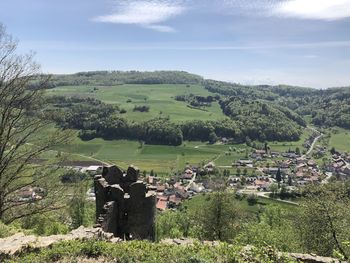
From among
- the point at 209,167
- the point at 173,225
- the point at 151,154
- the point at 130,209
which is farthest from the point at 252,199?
the point at 130,209

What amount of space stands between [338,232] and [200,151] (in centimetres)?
13637

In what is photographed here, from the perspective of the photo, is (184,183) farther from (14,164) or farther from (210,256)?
(210,256)

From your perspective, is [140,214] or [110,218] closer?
[110,218]

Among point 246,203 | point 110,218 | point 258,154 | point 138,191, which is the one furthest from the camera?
point 258,154

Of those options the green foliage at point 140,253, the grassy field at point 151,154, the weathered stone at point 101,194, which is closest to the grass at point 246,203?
the grassy field at point 151,154

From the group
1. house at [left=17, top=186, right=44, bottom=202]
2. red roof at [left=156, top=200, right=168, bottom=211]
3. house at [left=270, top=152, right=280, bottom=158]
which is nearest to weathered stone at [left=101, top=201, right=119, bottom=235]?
house at [left=17, top=186, right=44, bottom=202]

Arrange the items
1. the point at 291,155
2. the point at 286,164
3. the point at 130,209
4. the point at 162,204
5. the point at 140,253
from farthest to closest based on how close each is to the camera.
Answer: the point at 291,155 < the point at 286,164 < the point at 162,204 < the point at 130,209 < the point at 140,253

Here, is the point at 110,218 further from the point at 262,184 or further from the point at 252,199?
the point at 262,184

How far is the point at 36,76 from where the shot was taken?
81.1 ft

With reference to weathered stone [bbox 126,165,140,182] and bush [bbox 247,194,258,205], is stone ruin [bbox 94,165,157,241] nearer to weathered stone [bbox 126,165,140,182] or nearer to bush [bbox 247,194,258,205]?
weathered stone [bbox 126,165,140,182]

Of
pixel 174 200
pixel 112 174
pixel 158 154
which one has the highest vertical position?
pixel 112 174

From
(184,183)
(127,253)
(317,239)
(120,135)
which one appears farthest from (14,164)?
(120,135)

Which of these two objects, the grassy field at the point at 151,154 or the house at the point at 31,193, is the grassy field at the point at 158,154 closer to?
the grassy field at the point at 151,154

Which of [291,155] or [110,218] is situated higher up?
[110,218]
